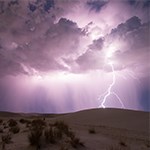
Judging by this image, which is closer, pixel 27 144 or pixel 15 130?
pixel 27 144

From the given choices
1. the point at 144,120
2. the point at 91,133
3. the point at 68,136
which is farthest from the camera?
the point at 144,120

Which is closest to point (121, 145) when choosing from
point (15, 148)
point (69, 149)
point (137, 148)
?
point (137, 148)

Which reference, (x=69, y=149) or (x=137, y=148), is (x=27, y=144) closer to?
(x=69, y=149)

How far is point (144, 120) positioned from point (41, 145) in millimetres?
23673

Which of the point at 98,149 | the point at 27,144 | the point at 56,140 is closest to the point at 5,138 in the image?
the point at 27,144

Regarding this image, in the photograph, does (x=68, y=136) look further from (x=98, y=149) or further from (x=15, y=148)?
(x=15, y=148)

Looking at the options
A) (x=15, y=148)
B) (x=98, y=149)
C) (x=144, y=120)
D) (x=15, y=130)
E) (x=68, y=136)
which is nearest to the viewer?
(x=15, y=148)

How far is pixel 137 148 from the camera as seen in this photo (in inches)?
471

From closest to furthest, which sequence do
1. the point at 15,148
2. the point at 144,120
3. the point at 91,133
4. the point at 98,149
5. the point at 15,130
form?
1. the point at 15,148
2. the point at 98,149
3. the point at 15,130
4. the point at 91,133
5. the point at 144,120

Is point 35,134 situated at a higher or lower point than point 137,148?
higher

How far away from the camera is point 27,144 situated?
9.80 metres

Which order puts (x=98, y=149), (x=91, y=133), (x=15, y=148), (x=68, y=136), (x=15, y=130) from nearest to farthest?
1. (x=15, y=148)
2. (x=98, y=149)
3. (x=68, y=136)
4. (x=15, y=130)
5. (x=91, y=133)

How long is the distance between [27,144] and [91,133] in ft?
19.7

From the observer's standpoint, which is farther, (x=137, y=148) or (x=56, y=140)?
(x=137, y=148)
